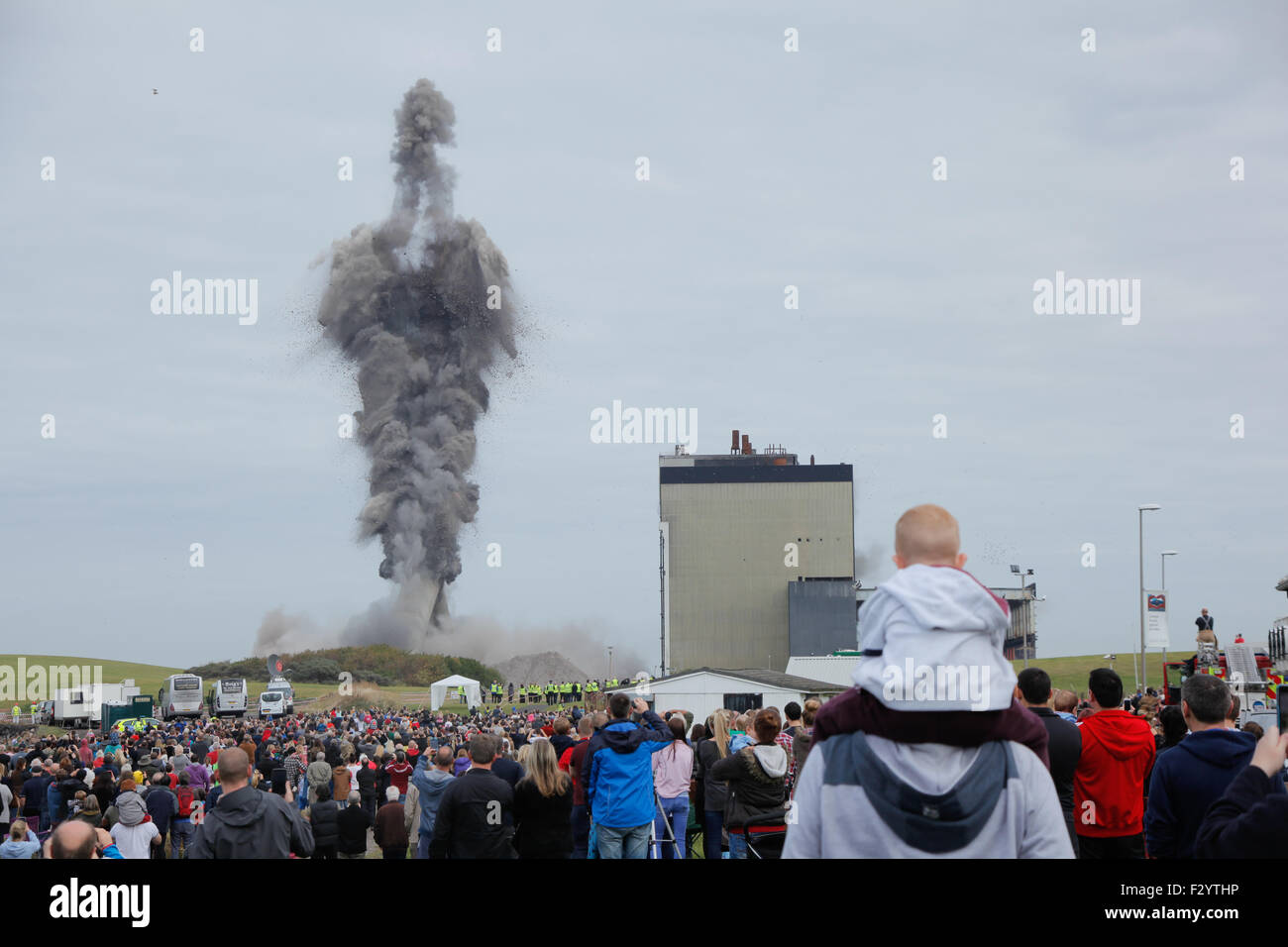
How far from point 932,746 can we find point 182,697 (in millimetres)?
66251

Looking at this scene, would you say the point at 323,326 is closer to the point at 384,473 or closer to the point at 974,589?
the point at 384,473

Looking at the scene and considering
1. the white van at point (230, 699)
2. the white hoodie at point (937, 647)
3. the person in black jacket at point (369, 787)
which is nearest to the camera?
the white hoodie at point (937, 647)

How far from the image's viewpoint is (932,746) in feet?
10.4

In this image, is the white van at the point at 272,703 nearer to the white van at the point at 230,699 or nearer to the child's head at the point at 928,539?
the white van at the point at 230,699

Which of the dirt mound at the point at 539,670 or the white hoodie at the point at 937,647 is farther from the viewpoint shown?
the dirt mound at the point at 539,670

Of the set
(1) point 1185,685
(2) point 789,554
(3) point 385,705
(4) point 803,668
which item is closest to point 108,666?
(3) point 385,705

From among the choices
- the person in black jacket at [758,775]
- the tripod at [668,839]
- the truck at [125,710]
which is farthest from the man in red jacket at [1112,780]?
the truck at [125,710]

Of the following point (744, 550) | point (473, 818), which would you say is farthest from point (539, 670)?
point (473, 818)

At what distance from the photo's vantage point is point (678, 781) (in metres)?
12.0

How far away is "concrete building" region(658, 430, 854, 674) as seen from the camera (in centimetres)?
8131

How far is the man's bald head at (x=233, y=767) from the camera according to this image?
23.2 feet

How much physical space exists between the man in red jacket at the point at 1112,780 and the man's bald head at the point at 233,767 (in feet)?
16.5

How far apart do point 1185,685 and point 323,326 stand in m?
104

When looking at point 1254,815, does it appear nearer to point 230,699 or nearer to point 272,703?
point 272,703
